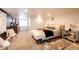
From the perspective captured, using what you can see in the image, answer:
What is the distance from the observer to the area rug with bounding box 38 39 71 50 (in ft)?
5.34

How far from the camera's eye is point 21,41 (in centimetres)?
166

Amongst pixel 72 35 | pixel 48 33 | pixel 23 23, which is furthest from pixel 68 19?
pixel 23 23

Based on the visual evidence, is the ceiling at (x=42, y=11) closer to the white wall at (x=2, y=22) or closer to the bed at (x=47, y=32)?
the white wall at (x=2, y=22)

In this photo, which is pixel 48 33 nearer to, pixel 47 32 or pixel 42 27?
pixel 47 32

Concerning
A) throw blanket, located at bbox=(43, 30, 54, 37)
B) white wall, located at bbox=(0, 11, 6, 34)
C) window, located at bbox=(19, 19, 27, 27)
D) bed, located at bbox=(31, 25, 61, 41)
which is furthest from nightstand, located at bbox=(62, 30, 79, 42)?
white wall, located at bbox=(0, 11, 6, 34)

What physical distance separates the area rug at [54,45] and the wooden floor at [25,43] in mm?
55

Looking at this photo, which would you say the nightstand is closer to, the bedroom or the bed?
the bedroom

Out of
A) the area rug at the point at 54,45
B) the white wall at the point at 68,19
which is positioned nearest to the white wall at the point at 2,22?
the area rug at the point at 54,45

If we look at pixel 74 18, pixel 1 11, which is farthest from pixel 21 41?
pixel 74 18

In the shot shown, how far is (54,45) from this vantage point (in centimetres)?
165

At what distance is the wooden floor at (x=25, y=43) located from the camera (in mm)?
1615

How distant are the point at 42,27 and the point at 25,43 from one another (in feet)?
1.36
